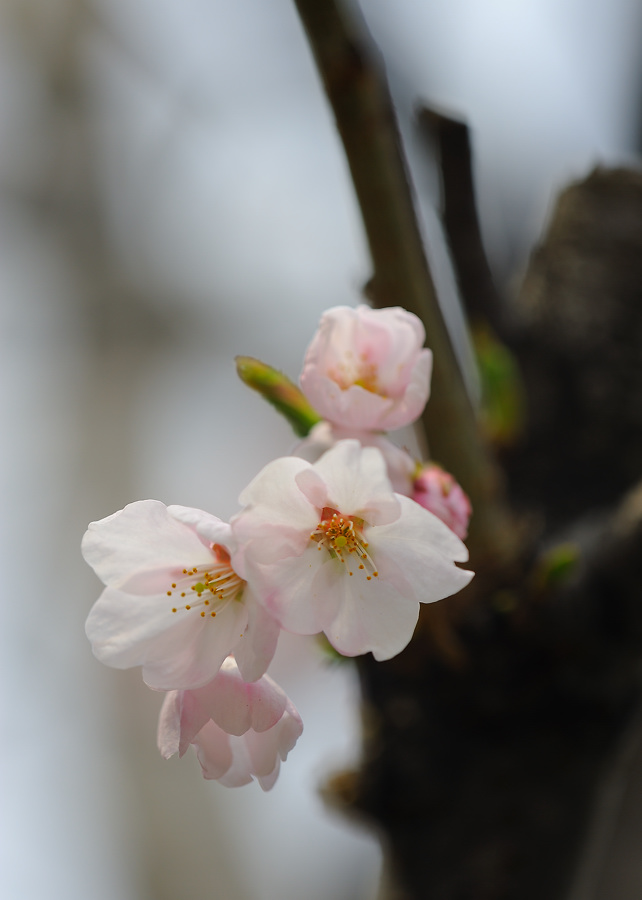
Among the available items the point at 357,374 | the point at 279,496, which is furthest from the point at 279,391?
Result: the point at 279,496

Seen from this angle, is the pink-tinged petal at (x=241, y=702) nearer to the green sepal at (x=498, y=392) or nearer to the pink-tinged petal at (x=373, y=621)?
the pink-tinged petal at (x=373, y=621)

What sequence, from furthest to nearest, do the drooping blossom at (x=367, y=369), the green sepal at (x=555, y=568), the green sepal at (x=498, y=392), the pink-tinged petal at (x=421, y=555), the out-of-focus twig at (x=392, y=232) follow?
the green sepal at (x=498, y=392)
the green sepal at (x=555, y=568)
the out-of-focus twig at (x=392, y=232)
the drooping blossom at (x=367, y=369)
the pink-tinged petal at (x=421, y=555)

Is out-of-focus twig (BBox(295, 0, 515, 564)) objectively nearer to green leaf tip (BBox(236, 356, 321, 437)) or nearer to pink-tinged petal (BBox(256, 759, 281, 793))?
green leaf tip (BBox(236, 356, 321, 437))

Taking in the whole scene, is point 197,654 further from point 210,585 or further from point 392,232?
point 392,232

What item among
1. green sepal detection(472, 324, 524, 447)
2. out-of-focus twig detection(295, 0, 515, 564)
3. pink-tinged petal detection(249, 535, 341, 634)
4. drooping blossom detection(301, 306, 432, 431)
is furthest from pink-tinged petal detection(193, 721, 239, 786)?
green sepal detection(472, 324, 524, 447)

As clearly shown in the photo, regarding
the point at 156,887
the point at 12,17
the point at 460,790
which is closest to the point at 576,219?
the point at 460,790

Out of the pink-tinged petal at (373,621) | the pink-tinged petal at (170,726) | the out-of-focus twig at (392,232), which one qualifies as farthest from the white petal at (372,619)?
the out-of-focus twig at (392,232)
